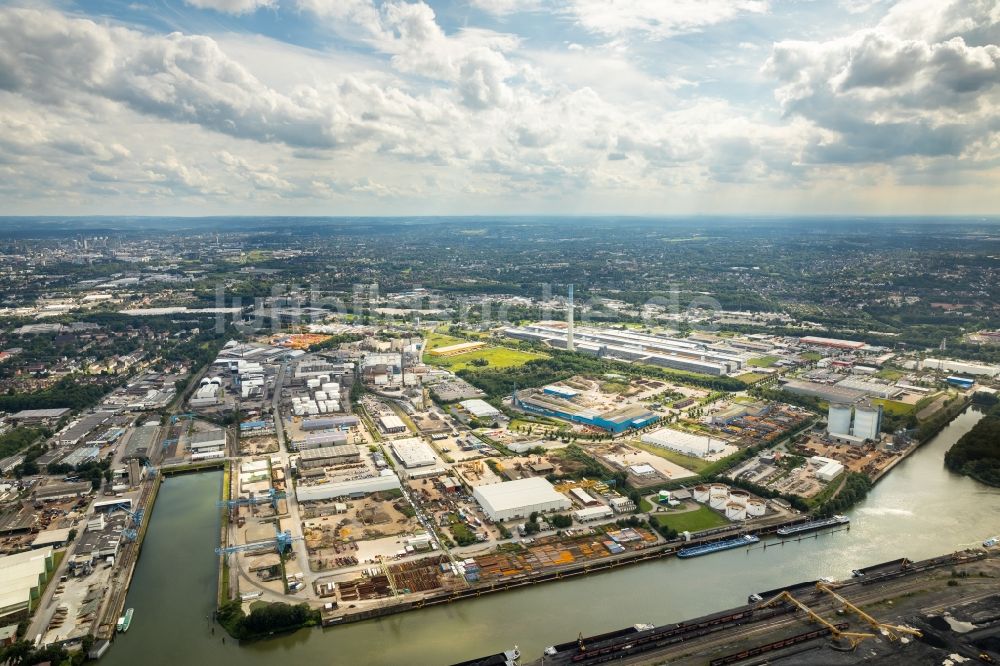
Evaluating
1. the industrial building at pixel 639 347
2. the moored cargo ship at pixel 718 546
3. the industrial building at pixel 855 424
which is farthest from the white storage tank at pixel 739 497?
the industrial building at pixel 639 347

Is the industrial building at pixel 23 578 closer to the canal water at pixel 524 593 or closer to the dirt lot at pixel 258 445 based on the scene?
the canal water at pixel 524 593

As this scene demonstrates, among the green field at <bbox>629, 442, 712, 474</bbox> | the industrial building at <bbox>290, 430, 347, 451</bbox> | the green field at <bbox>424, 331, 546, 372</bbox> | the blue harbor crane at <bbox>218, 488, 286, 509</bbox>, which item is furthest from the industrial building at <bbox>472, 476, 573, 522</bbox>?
the green field at <bbox>424, 331, 546, 372</bbox>

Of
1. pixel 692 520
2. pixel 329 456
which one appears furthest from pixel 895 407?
pixel 329 456

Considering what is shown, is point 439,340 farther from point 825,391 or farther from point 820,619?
point 820,619

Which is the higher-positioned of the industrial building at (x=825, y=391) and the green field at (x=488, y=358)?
the industrial building at (x=825, y=391)

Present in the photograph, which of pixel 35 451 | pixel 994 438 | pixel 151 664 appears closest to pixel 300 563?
pixel 151 664

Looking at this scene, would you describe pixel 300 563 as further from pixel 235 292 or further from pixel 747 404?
pixel 235 292
